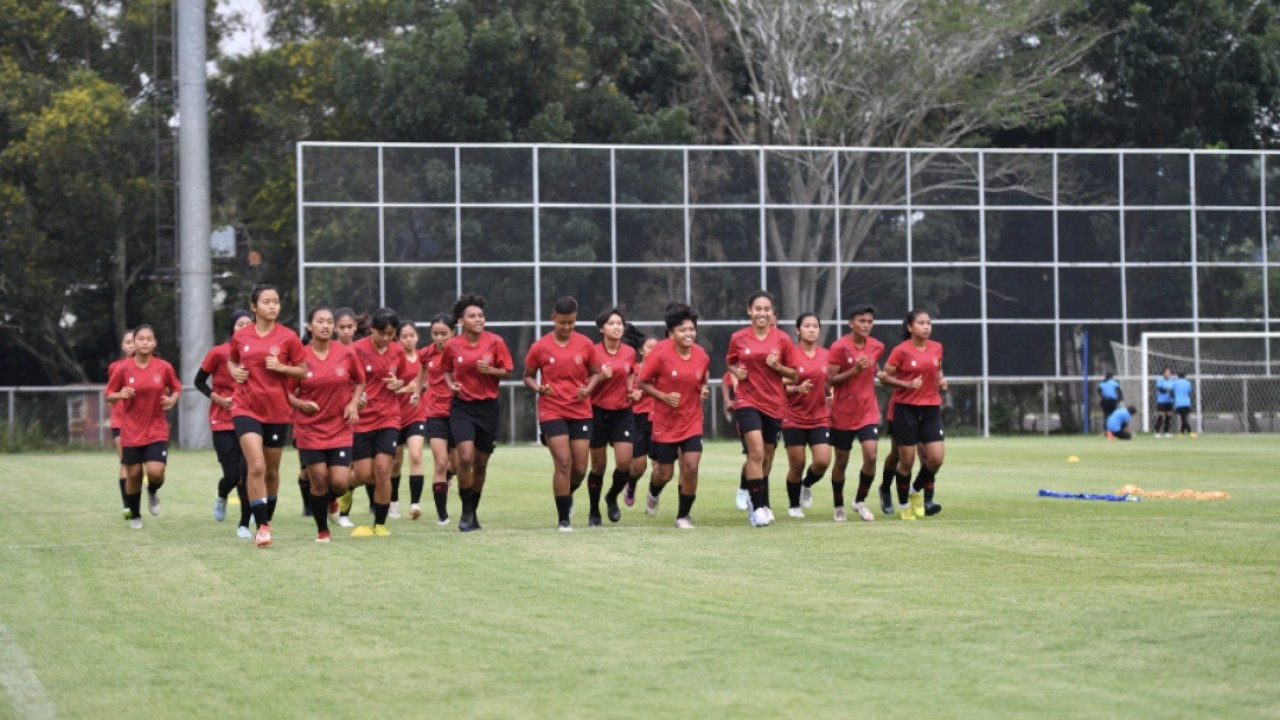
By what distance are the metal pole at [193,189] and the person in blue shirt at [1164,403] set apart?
2284 centimetres

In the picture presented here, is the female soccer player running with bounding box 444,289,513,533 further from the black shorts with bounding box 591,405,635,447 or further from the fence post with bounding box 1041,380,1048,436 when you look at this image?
the fence post with bounding box 1041,380,1048,436

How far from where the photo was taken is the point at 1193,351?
47.0 meters

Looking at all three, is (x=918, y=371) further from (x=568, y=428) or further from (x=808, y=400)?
(x=568, y=428)

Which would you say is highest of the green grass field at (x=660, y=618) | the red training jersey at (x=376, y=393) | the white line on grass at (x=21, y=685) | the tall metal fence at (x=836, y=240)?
the tall metal fence at (x=836, y=240)

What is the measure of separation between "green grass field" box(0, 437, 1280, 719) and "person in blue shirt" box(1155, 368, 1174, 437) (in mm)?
26548

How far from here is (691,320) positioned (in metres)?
16.9

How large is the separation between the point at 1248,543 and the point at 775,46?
38740mm

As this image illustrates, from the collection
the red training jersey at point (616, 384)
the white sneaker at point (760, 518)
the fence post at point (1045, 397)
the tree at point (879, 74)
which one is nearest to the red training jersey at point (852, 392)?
the white sneaker at point (760, 518)

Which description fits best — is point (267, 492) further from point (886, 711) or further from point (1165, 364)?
point (1165, 364)

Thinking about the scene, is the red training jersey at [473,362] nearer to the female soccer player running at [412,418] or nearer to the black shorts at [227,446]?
the female soccer player running at [412,418]

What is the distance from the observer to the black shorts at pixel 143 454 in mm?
17938

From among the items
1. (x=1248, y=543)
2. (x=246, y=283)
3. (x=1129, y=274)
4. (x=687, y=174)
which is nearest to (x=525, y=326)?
(x=687, y=174)

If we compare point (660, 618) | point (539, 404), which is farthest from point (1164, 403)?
point (660, 618)

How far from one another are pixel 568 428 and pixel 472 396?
0.92 metres
